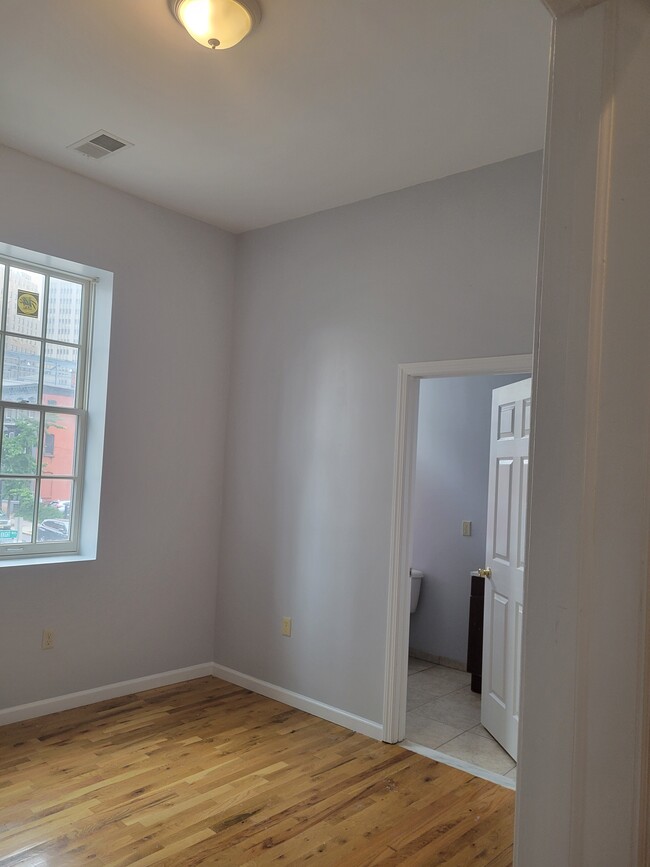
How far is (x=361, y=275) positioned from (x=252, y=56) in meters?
1.54

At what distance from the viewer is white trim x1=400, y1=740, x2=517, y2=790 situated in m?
3.21

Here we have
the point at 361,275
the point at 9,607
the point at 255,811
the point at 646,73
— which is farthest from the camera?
the point at 361,275

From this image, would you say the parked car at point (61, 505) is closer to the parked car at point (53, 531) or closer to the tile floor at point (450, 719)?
the parked car at point (53, 531)

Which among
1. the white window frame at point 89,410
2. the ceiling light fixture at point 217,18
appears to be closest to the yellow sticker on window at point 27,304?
the white window frame at point 89,410

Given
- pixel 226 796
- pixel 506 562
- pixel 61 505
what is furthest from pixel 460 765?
pixel 61 505

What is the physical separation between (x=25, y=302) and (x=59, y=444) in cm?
83

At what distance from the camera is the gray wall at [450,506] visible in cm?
510

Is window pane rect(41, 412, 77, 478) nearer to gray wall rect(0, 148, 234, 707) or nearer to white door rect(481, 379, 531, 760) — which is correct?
gray wall rect(0, 148, 234, 707)

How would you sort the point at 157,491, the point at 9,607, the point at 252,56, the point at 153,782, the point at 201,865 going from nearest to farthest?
1. the point at 201,865
2. the point at 252,56
3. the point at 153,782
4. the point at 9,607
5. the point at 157,491

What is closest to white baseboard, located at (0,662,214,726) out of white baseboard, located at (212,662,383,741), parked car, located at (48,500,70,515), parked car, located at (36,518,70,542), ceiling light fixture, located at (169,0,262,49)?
white baseboard, located at (212,662,383,741)

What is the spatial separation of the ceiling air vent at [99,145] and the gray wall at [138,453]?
33cm

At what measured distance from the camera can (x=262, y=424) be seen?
4469 millimetres

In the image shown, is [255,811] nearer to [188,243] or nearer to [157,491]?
[157,491]

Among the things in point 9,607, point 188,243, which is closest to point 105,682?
point 9,607
